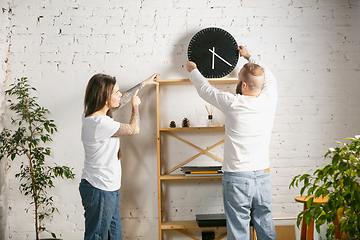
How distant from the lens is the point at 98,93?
6.95 ft

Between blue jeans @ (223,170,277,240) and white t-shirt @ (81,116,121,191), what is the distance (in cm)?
82

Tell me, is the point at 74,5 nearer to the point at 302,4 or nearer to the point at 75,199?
the point at 75,199

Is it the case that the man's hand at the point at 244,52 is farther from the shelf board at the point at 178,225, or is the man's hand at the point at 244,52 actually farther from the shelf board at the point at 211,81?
the shelf board at the point at 178,225

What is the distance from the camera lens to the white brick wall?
2846 mm

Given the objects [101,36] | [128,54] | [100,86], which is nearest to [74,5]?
[101,36]

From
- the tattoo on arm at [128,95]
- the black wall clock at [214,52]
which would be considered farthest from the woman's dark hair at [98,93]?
the black wall clock at [214,52]

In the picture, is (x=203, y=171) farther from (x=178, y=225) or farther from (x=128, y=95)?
(x=128, y=95)

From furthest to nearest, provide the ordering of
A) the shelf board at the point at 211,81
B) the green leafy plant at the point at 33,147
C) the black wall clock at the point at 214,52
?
1. the black wall clock at the point at 214,52
2. the shelf board at the point at 211,81
3. the green leafy plant at the point at 33,147

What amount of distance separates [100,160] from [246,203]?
1077mm

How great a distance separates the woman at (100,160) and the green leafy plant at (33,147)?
577 mm

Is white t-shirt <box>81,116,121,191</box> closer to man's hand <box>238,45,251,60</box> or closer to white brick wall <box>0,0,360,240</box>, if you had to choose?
white brick wall <box>0,0,360,240</box>

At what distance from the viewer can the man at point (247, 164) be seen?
2.09 metres

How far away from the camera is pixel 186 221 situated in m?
2.81

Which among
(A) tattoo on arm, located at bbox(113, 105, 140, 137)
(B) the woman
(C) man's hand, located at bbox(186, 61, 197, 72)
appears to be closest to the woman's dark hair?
(B) the woman
